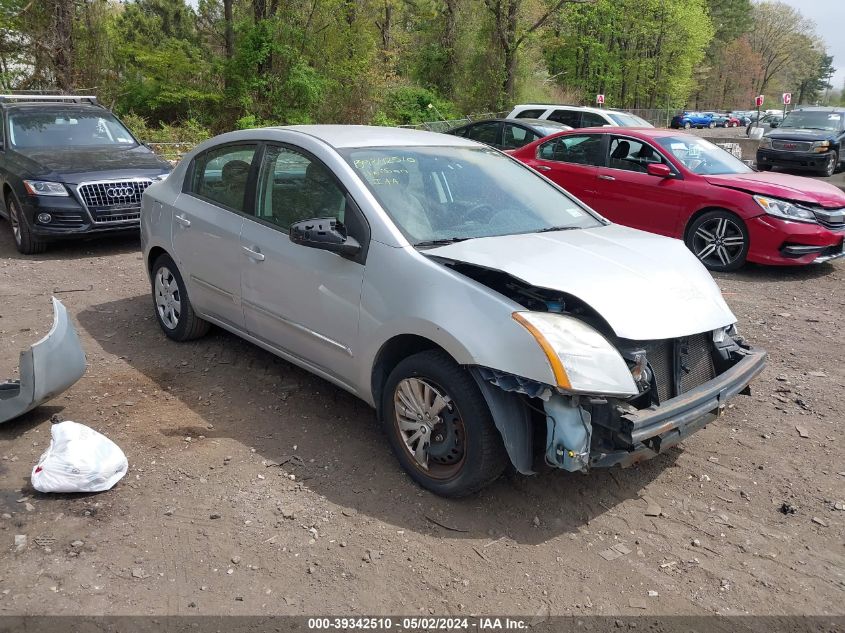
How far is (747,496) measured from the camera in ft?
12.0

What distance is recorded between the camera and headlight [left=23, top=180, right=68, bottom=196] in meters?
8.10

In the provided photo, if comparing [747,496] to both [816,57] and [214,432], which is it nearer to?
[214,432]

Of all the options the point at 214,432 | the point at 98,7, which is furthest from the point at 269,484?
the point at 98,7

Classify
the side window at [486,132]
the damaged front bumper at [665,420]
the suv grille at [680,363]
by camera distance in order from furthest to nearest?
the side window at [486,132]
the suv grille at [680,363]
the damaged front bumper at [665,420]

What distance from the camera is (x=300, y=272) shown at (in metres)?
4.07

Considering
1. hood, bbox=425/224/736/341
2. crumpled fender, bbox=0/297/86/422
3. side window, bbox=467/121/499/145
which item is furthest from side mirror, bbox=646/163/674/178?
crumpled fender, bbox=0/297/86/422

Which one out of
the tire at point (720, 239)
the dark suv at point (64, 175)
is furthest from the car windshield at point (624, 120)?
the dark suv at point (64, 175)

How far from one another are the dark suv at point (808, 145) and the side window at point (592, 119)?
6222 millimetres

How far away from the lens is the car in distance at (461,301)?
3.12 m

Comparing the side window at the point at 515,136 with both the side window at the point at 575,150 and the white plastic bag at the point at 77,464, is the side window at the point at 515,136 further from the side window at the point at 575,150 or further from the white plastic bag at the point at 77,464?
the white plastic bag at the point at 77,464

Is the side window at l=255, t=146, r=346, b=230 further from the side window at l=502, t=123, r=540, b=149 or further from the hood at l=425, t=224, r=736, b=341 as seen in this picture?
the side window at l=502, t=123, r=540, b=149

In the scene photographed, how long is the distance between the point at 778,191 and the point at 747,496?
5487 mm

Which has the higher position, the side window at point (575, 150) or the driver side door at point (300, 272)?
the side window at point (575, 150)

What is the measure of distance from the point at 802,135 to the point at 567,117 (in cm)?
727
